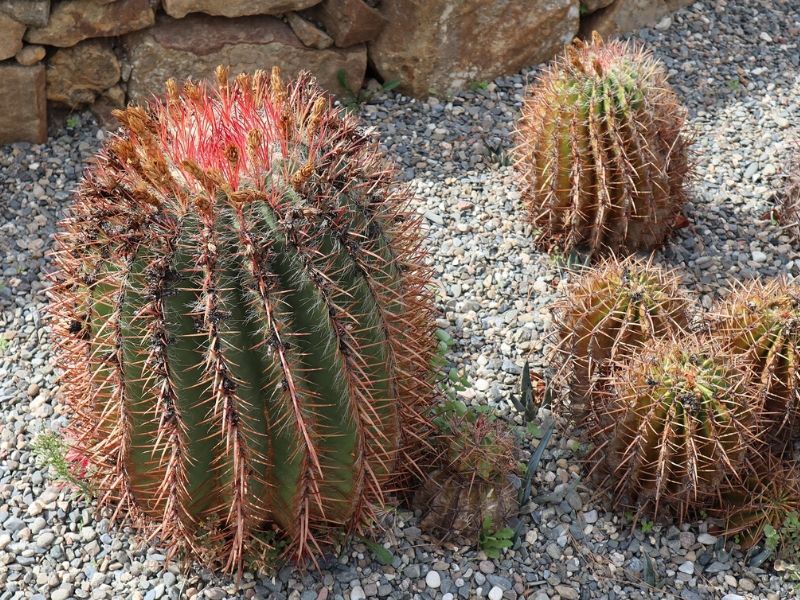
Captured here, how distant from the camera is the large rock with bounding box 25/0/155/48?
4.18 metres

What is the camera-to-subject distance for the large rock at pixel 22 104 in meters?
4.25

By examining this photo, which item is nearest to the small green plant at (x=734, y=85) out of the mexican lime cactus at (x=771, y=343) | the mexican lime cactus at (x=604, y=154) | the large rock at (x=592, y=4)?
the large rock at (x=592, y=4)

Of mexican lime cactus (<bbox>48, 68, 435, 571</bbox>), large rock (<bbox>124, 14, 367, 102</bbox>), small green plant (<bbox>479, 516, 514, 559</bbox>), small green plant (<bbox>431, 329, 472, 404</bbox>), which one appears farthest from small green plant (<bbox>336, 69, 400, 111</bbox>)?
small green plant (<bbox>479, 516, 514, 559</bbox>)

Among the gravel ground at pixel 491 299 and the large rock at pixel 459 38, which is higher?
the large rock at pixel 459 38

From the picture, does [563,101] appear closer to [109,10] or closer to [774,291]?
[774,291]

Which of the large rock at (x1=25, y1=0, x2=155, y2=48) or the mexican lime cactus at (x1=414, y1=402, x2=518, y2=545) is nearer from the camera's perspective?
the mexican lime cactus at (x1=414, y1=402, x2=518, y2=545)

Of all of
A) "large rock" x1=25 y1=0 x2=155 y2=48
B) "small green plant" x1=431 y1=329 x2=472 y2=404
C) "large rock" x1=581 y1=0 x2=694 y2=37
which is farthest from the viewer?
"large rock" x1=581 y1=0 x2=694 y2=37

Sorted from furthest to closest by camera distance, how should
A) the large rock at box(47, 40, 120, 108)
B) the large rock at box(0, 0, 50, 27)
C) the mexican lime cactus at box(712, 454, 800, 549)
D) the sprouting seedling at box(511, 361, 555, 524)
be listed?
the large rock at box(47, 40, 120, 108), the large rock at box(0, 0, 50, 27), the sprouting seedling at box(511, 361, 555, 524), the mexican lime cactus at box(712, 454, 800, 549)

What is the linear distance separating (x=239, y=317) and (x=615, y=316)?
129 cm

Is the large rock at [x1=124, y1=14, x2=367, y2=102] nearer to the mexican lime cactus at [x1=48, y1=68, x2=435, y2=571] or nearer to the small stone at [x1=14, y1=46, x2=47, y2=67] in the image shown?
the small stone at [x1=14, y1=46, x2=47, y2=67]

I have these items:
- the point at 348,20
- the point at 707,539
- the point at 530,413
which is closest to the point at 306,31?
the point at 348,20

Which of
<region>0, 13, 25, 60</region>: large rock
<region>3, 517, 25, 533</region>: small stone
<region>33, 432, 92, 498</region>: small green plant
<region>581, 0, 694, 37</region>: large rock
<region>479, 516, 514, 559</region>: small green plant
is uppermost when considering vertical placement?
<region>581, 0, 694, 37</region>: large rock

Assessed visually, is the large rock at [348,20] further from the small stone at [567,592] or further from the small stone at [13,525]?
the small stone at [567,592]

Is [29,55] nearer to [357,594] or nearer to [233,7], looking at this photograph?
[233,7]
